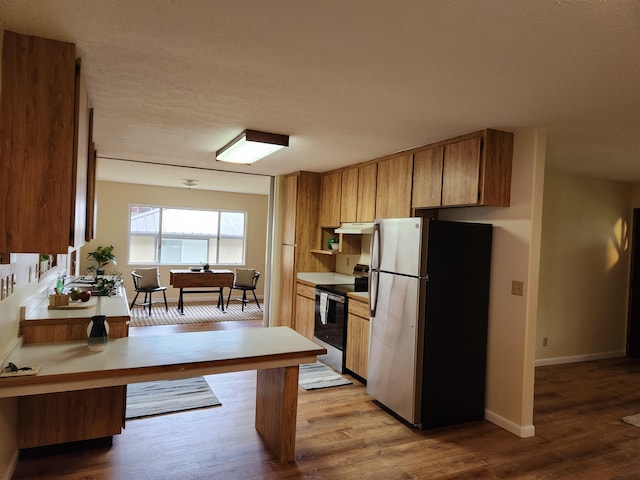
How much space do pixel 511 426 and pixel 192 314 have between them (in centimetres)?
541

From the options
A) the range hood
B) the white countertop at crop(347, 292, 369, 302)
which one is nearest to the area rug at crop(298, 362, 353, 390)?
the white countertop at crop(347, 292, 369, 302)

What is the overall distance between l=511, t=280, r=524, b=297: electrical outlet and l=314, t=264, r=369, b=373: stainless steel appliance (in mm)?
1629

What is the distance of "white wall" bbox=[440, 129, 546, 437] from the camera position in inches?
119

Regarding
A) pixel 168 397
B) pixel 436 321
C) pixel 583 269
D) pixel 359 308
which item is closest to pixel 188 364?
pixel 168 397

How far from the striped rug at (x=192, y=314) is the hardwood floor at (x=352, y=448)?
313 centimetres

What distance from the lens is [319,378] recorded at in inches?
162

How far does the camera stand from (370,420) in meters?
3.24

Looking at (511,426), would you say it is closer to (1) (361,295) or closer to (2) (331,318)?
(1) (361,295)

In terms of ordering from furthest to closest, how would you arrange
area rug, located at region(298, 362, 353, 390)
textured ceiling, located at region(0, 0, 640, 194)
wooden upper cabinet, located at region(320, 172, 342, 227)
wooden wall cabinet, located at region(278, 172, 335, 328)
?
wooden wall cabinet, located at region(278, 172, 335, 328), wooden upper cabinet, located at region(320, 172, 342, 227), area rug, located at region(298, 362, 353, 390), textured ceiling, located at region(0, 0, 640, 194)

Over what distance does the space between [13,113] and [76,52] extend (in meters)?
0.47

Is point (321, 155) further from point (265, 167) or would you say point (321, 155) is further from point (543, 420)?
point (543, 420)

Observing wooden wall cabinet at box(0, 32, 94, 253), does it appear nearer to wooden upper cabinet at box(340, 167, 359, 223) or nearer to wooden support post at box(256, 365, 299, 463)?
wooden support post at box(256, 365, 299, 463)

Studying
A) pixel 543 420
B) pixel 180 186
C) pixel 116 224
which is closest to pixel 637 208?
pixel 543 420

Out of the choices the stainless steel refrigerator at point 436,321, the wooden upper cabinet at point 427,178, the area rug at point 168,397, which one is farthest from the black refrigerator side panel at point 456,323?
the area rug at point 168,397
